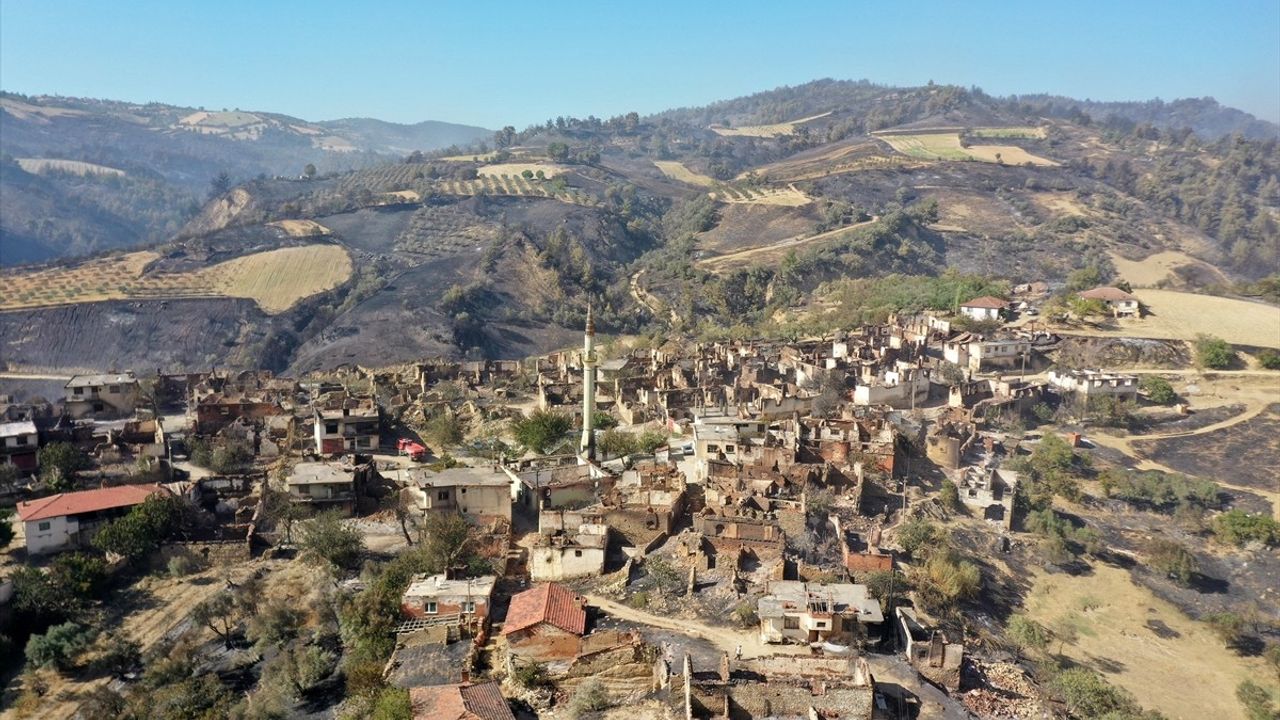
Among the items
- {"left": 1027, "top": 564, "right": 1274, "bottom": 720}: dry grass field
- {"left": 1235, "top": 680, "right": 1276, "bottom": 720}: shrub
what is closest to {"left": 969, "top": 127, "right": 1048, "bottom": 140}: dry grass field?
{"left": 1027, "top": 564, "right": 1274, "bottom": 720}: dry grass field

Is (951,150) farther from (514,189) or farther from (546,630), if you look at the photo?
(546,630)

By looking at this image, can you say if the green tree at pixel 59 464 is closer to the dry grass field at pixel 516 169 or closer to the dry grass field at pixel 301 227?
the dry grass field at pixel 301 227

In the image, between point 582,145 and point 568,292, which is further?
point 582,145

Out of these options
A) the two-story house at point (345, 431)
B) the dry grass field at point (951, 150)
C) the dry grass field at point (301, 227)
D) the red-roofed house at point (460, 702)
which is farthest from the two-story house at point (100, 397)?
the dry grass field at point (951, 150)

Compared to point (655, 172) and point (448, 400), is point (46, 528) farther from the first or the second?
point (655, 172)

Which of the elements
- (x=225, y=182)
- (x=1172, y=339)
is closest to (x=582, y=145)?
(x=225, y=182)
